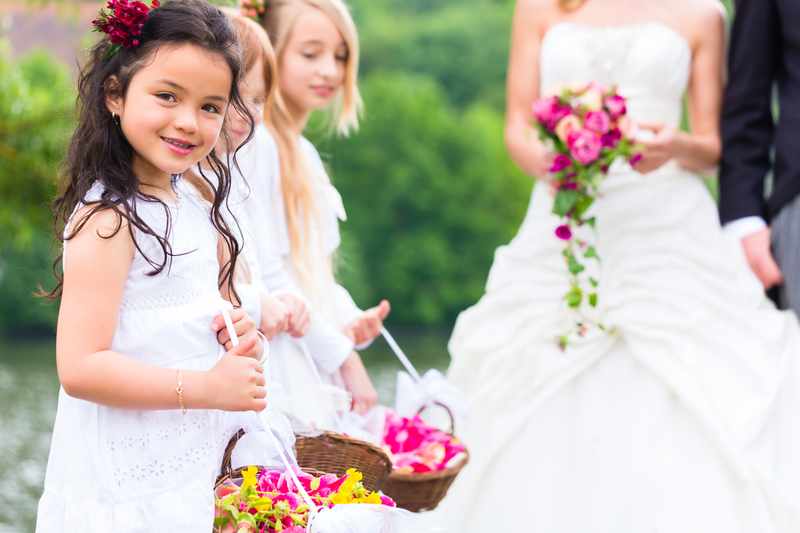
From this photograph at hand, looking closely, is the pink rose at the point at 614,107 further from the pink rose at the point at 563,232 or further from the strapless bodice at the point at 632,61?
the pink rose at the point at 563,232

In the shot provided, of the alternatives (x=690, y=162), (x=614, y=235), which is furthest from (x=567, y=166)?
(x=690, y=162)

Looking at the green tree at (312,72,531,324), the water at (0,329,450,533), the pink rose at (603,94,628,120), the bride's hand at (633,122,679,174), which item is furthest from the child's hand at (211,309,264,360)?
the green tree at (312,72,531,324)

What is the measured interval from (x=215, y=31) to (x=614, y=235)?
189cm

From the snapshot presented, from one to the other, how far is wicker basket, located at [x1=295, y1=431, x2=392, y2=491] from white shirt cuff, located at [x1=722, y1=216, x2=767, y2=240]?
180 centimetres

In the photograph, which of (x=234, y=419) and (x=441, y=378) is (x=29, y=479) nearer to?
(x=441, y=378)

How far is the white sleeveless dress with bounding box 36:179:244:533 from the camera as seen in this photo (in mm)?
1463

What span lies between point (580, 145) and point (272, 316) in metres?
1.29

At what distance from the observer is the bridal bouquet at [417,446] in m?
2.29

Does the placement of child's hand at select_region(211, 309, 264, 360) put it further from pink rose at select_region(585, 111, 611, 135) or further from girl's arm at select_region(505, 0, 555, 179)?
girl's arm at select_region(505, 0, 555, 179)

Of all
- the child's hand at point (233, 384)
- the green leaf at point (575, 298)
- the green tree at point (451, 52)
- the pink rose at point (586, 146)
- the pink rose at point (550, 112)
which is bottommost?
the green tree at point (451, 52)

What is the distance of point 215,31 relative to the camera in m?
1.58

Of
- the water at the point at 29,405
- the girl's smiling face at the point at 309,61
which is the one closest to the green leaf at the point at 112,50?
the girl's smiling face at the point at 309,61

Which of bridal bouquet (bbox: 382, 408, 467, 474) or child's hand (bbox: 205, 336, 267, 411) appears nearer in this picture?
child's hand (bbox: 205, 336, 267, 411)

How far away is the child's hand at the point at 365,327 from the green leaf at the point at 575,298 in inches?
27.3
